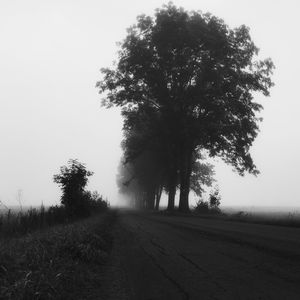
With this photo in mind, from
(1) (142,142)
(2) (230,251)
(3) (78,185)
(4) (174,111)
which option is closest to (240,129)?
(4) (174,111)

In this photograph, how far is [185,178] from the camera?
32812mm

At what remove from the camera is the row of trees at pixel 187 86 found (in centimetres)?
3042

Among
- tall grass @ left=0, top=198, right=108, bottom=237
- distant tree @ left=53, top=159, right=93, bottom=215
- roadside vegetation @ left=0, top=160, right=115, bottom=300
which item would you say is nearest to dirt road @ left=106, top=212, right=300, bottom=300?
roadside vegetation @ left=0, top=160, right=115, bottom=300

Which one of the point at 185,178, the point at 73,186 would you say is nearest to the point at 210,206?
the point at 185,178

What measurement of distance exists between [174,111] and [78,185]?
44.0 feet

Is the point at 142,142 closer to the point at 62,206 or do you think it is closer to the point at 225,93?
the point at 225,93

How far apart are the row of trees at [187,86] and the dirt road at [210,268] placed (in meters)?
20.2

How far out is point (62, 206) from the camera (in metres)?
19.6

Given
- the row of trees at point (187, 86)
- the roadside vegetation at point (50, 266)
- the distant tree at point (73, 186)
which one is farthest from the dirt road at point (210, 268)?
the row of trees at point (187, 86)

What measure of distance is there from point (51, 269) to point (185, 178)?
2768cm

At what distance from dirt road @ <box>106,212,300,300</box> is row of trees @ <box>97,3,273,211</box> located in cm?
2016

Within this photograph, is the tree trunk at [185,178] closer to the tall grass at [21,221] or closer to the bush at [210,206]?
the bush at [210,206]

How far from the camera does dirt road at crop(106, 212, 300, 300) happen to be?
504cm

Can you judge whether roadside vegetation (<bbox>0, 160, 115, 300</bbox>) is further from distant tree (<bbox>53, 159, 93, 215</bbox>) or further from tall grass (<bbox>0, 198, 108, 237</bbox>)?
distant tree (<bbox>53, 159, 93, 215</bbox>)
